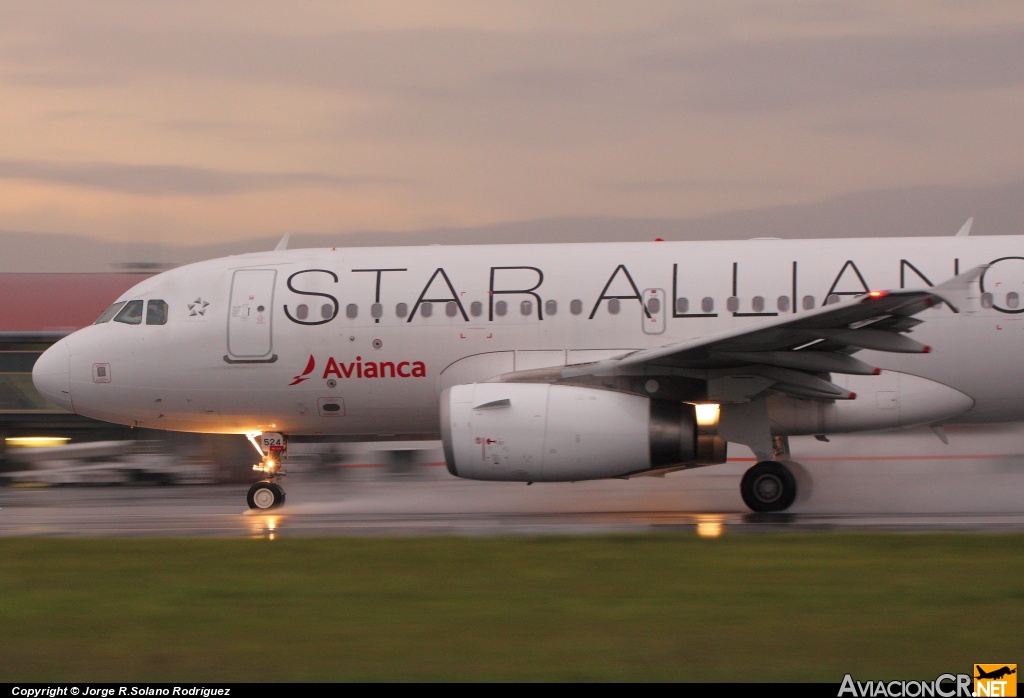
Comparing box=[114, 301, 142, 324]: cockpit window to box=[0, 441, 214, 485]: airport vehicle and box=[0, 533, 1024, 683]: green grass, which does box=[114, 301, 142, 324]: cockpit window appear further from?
box=[0, 441, 214, 485]: airport vehicle

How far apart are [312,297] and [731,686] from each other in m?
8.79

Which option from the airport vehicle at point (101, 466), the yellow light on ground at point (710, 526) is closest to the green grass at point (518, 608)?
the yellow light on ground at point (710, 526)

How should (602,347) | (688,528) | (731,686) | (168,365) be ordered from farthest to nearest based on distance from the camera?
(168,365), (602,347), (688,528), (731,686)

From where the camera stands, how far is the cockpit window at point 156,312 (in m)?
13.2

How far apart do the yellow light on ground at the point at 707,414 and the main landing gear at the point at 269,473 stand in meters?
5.05

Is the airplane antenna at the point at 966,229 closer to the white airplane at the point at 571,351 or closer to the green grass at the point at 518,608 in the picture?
the white airplane at the point at 571,351

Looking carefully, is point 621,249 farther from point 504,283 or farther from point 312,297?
point 312,297

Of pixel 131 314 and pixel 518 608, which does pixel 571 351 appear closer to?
pixel 131 314

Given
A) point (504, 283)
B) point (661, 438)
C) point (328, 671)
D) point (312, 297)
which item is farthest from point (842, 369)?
point (328, 671)

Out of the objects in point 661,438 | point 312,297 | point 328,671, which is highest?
point 312,297

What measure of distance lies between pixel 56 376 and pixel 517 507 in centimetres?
583

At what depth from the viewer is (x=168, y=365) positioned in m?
13.1

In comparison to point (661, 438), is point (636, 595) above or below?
below

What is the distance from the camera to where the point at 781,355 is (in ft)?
36.4
